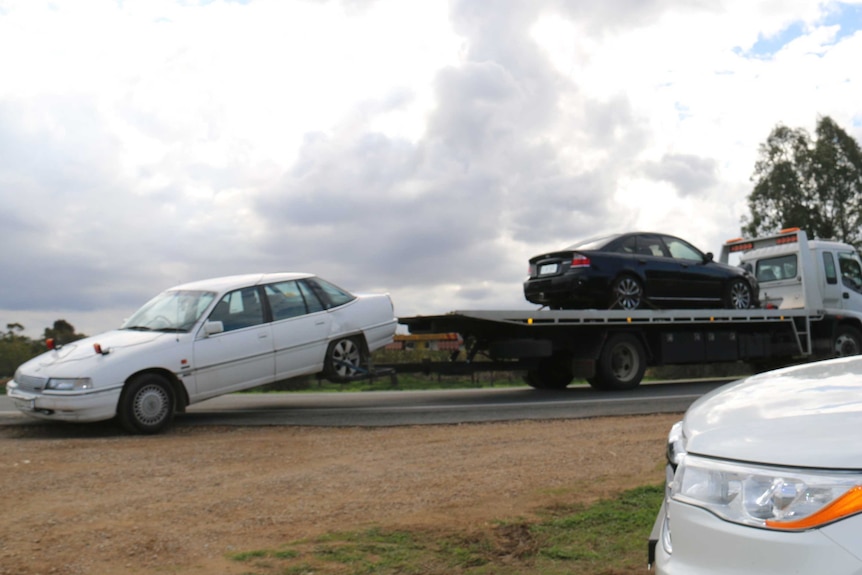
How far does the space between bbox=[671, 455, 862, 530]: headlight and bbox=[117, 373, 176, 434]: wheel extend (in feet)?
25.1

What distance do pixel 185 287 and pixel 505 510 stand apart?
20.6 feet

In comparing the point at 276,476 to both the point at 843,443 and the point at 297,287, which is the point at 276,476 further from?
the point at 843,443

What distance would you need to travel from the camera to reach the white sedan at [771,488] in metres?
2.09

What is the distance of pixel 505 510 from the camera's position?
18.0ft

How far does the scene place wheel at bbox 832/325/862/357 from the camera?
52.1 feet

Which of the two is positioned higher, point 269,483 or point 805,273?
point 805,273

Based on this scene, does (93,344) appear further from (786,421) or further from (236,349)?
(786,421)

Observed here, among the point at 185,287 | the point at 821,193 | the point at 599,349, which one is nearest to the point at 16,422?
the point at 185,287

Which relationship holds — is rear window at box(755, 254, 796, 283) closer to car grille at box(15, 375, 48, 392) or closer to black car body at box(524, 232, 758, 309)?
black car body at box(524, 232, 758, 309)

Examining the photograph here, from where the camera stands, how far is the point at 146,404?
9.11 m

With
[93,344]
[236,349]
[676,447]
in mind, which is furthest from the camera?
[236,349]

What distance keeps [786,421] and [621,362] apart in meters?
10.9

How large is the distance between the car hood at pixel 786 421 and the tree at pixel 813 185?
43.0 m

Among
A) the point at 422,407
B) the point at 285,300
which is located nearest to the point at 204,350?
the point at 285,300
